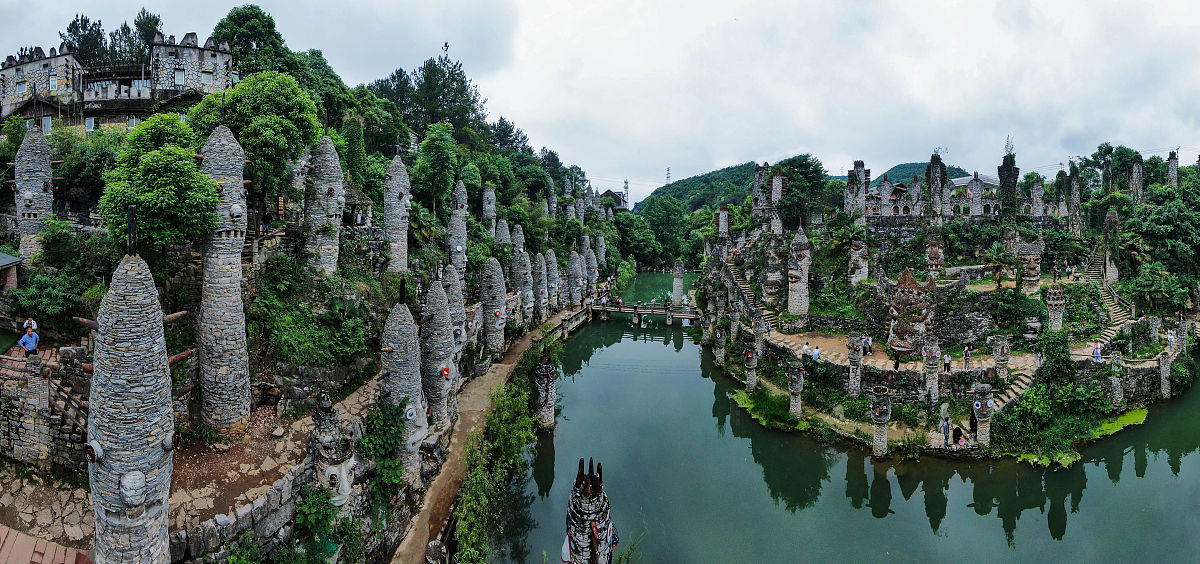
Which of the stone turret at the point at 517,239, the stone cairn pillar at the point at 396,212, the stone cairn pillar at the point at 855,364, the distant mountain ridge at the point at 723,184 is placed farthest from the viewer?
the distant mountain ridge at the point at 723,184

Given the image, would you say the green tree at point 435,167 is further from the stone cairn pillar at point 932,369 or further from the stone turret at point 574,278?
the stone cairn pillar at point 932,369

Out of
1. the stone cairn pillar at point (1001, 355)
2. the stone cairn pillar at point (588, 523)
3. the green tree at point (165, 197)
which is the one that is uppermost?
the green tree at point (165, 197)

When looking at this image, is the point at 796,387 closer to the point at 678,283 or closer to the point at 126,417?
the point at 126,417

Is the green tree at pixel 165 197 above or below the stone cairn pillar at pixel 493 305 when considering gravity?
above

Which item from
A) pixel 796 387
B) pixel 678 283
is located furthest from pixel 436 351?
pixel 678 283

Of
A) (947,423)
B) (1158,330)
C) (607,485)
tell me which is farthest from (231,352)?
(1158,330)

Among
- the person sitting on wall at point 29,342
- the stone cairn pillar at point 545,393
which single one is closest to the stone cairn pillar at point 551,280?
the stone cairn pillar at point 545,393
